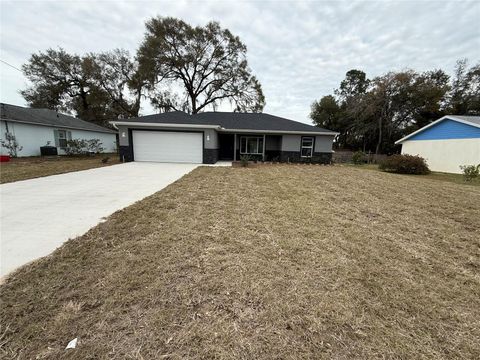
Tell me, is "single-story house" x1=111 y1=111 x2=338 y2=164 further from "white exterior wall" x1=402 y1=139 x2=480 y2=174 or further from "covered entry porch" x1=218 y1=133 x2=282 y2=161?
"white exterior wall" x1=402 y1=139 x2=480 y2=174

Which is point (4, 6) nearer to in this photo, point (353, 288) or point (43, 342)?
point (43, 342)

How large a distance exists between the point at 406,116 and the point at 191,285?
1272 inches

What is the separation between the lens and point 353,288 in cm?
225

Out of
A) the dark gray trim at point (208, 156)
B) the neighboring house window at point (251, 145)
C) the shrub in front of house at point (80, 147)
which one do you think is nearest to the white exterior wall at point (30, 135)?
the shrub in front of house at point (80, 147)

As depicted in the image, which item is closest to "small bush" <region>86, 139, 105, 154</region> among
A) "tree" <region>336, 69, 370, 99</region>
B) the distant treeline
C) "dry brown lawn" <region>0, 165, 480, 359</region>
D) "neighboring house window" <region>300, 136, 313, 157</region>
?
"neighboring house window" <region>300, 136, 313, 157</region>

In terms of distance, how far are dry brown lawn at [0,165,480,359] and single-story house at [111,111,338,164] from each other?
9.27m


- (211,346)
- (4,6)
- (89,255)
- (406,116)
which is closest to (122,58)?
(4,6)

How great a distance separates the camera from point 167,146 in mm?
12898

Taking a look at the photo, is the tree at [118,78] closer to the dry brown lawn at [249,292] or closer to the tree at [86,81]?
the tree at [86,81]

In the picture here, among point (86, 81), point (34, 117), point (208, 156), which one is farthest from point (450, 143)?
point (86, 81)

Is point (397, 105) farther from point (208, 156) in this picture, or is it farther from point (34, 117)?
point (34, 117)

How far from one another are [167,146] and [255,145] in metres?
6.50

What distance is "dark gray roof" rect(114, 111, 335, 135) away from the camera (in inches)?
500

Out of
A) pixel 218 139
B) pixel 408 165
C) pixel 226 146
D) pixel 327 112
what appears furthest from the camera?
pixel 327 112
